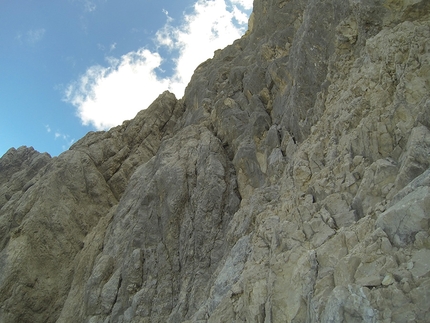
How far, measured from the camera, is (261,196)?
78.8 feet

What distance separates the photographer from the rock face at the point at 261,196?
36.7 feet

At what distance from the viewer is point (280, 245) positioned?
15.9 metres

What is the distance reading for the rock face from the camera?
11.2m

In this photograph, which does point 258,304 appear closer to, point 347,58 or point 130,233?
point 347,58

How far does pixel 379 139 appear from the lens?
14.7 meters

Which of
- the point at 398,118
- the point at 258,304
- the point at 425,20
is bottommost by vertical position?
the point at 258,304

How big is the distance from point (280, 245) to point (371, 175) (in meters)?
5.07

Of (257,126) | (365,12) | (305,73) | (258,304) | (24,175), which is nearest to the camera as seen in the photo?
(258,304)

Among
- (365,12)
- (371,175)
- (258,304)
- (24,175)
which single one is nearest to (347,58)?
(365,12)

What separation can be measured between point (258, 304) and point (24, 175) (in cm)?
4820

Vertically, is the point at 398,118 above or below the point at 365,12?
below

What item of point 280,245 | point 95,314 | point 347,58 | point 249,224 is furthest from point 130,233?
point 347,58

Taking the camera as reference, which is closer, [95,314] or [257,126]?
[95,314]

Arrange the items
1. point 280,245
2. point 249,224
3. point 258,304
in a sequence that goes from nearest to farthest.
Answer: point 258,304, point 280,245, point 249,224
